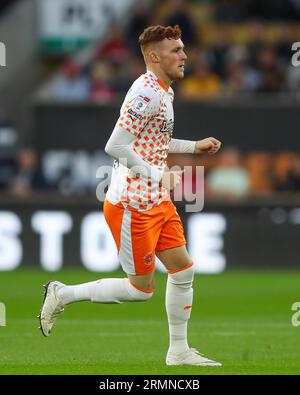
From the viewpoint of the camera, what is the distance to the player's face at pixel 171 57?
28.5ft

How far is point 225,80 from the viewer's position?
2002cm

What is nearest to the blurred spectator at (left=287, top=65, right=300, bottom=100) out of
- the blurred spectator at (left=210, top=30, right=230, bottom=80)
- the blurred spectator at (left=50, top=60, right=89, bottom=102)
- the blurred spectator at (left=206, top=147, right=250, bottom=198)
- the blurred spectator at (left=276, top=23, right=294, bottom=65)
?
the blurred spectator at (left=276, top=23, right=294, bottom=65)

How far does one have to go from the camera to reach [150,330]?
11.2 meters

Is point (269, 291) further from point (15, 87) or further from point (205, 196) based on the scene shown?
point (15, 87)

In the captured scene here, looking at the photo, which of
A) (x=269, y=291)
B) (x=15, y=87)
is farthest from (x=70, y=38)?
(x=269, y=291)

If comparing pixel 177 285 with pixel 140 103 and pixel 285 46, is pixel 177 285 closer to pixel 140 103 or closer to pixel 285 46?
pixel 140 103

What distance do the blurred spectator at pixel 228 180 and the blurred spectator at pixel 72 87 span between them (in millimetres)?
2771

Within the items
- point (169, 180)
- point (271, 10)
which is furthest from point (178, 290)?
point (271, 10)

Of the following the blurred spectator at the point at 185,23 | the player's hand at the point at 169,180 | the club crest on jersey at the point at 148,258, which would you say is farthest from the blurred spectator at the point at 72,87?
the club crest on jersey at the point at 148,258

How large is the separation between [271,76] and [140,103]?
37.9 feet

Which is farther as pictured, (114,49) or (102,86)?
(114,49)

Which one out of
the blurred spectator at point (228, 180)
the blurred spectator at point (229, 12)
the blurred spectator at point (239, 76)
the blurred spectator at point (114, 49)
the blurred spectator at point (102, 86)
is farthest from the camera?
the blurred spectator at point (229, 12)

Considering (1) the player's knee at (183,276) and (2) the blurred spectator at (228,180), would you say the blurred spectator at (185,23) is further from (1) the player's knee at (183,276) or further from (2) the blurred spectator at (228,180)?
(1) the player's knee at (183,276)
